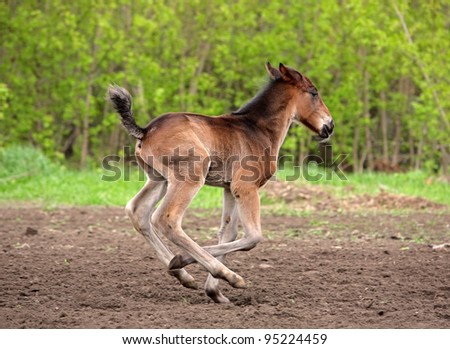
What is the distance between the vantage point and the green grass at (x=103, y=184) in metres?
14.6

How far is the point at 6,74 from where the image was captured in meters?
19.1

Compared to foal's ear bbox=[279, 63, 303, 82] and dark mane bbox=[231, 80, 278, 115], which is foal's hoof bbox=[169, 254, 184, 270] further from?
foal's ear bbox=[279, 63, 303, 82]

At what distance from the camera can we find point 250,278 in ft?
25.6

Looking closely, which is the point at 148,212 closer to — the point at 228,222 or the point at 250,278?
the point at 228,222

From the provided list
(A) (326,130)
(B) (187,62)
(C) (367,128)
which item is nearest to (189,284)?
(A) (326,130)

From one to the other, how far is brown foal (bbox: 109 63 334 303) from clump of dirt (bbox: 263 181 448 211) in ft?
19.4

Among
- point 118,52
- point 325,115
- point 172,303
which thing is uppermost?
point 118,52

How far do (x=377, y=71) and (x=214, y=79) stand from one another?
3.74m

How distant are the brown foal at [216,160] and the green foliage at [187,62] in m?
10.8

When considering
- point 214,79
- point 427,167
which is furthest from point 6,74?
point 427,167

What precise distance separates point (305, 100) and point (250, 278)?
1.70m

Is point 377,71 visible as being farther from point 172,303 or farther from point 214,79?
point 172,303

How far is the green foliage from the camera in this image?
1884 cm

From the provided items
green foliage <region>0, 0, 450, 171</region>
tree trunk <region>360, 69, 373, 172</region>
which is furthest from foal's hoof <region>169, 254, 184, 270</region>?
tree trunk <region>360, 69, 373, 172</region>
